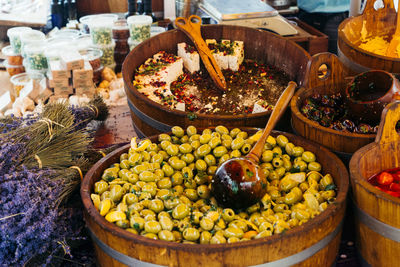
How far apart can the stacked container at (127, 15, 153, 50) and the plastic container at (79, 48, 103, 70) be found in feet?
1.18

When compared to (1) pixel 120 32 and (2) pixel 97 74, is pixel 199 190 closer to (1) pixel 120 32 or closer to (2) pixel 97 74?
(2) pixel 97 74

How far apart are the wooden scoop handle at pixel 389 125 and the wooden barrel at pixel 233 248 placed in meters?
0.32

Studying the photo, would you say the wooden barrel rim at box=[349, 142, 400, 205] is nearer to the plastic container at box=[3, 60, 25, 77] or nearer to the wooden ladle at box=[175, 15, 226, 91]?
the wooden ladle at box=[175, 15, 226, 91]

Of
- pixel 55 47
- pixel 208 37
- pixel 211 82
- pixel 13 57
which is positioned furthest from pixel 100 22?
pixel 211 82

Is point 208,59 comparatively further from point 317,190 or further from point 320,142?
point 317,190

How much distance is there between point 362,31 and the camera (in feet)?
10.3

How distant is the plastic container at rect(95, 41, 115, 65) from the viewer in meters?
4.39

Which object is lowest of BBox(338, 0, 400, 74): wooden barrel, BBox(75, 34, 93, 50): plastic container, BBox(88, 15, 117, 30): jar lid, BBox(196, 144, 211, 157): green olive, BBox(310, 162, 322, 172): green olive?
BBox(75, 34, 93, 50): plastic container

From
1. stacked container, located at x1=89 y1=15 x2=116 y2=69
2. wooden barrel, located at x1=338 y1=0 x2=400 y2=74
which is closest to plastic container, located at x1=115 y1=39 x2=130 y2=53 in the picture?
stacked container, located at x1=89 y1=15 x2=116 y2=69

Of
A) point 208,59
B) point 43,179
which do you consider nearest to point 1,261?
point 43,179

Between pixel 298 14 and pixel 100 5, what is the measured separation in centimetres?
294

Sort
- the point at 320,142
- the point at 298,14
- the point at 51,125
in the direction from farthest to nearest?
the point at 298,14 → the point at 51,125 → the point at 320,142

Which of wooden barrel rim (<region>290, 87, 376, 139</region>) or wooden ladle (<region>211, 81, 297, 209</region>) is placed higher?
wooden barrel rim (<region>290, 87, 376, 139</region>)

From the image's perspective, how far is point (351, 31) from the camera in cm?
303
